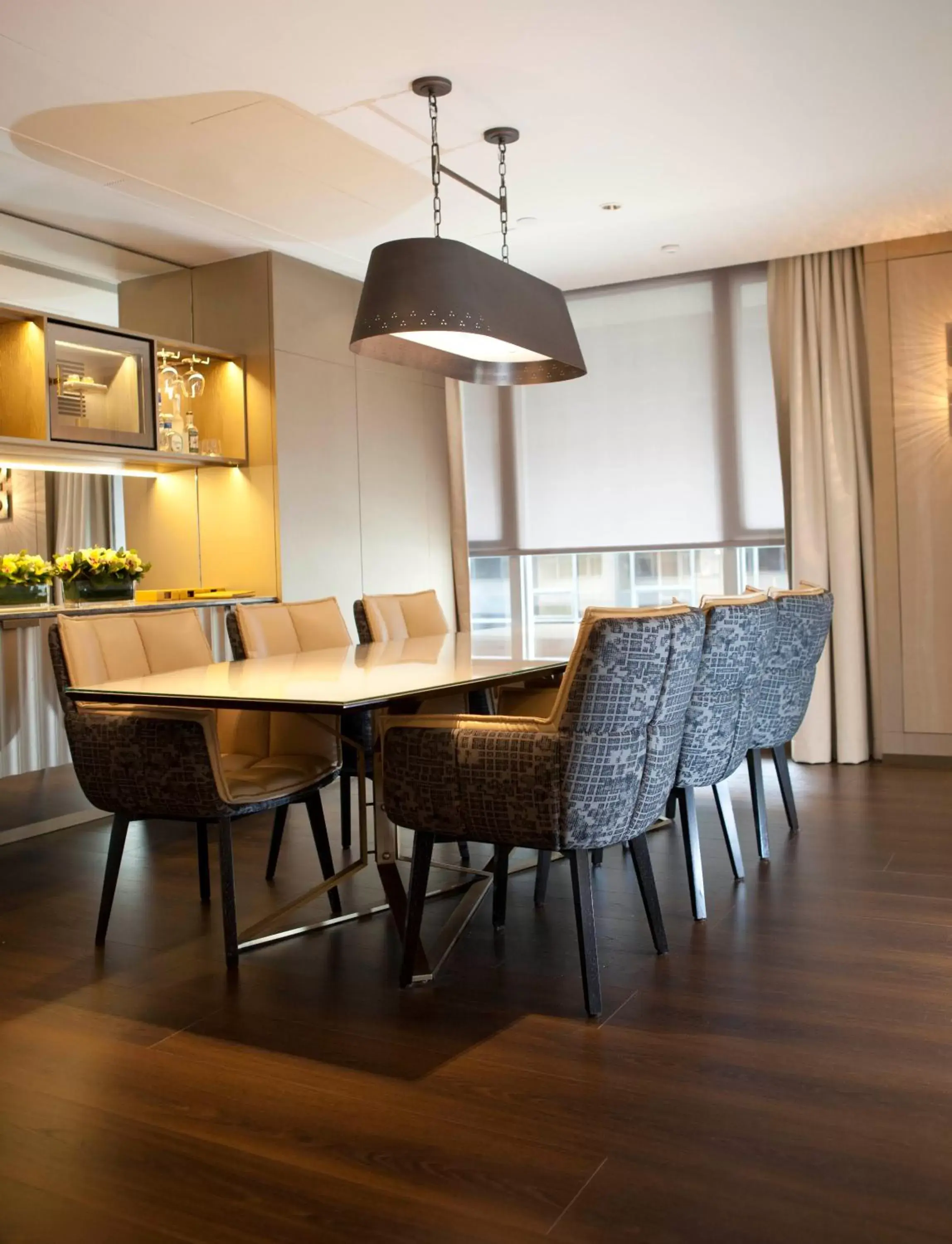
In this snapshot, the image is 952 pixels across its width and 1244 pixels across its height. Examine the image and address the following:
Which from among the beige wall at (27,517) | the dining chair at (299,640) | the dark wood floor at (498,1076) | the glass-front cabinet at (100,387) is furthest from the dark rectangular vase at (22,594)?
the dark wood floor at (498,1076)

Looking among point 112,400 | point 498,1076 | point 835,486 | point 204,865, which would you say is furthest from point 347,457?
point 498,1076

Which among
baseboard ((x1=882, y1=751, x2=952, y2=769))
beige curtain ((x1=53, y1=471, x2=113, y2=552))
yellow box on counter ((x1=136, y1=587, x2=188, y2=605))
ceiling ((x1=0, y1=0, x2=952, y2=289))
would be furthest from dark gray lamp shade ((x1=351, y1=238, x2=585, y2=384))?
baseboard ((x1=882, y1=751, x2=952, y2=769))

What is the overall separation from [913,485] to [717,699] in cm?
297

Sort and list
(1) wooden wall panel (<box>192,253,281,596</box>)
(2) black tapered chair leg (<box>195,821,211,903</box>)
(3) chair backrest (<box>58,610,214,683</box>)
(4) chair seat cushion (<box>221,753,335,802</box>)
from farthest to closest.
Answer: (1) wooden wall panel (<box>192,253,281,596</box>)
(2) black tapered chair leg (<box>195,821,211,903</box>)
(3) chair backrest (<box>58,610,214,683</box>)
(4) chair seat cushion (<box>221,753,335,802</box>)

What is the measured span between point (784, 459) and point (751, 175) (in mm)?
1700

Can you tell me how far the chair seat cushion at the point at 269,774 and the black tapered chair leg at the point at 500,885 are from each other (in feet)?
1.87

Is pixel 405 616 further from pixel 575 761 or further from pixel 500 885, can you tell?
pixel 575 761

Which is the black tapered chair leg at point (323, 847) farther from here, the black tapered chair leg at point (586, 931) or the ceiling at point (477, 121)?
the ceiling at point (477, 121)

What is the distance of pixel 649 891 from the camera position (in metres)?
2.79

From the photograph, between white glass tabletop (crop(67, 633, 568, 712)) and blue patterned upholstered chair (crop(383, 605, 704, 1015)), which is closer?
blue patterned upholstered chair (crop(383, 605, 704, 1015))

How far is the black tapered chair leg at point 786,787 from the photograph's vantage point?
406 centimetres

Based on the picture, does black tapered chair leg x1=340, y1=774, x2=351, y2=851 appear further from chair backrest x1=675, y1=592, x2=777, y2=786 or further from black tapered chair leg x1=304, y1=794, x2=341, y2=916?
chair backrest x1=675, y1=592, x2=777, y2=786

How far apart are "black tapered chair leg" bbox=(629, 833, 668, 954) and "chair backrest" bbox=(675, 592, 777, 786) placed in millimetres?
380

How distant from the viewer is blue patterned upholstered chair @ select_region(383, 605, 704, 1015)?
2.45m
